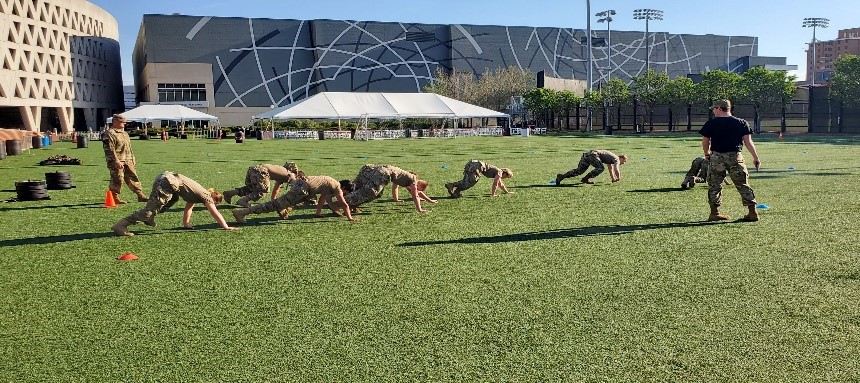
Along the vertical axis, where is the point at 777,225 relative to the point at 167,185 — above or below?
below

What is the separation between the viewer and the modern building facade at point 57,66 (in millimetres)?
76438

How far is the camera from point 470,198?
1349 cm

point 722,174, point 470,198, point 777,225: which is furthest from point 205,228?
point 777,225

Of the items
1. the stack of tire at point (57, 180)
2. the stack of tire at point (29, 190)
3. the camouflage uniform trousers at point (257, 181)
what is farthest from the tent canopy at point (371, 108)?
the camouflage uniform trousers at point (257, 181)

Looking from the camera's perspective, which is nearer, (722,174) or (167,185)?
(167,185)

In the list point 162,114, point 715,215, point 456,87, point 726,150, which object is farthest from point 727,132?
point 456,87

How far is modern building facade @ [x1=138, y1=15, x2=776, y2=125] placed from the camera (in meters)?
97.8

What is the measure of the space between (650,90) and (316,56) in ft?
188

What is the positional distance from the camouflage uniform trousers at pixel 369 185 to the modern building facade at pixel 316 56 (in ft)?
278

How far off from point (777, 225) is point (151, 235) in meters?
8.78

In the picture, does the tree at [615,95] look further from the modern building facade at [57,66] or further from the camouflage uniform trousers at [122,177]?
the modern building facade at [57,66]

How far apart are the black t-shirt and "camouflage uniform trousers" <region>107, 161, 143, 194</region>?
34.5ft

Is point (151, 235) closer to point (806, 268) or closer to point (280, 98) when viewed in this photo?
point (806, 268)

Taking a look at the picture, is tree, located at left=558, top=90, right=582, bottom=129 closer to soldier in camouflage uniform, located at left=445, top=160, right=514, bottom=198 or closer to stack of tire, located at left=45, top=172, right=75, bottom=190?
soldier in camouflage uniform, located at left=445, top=160, right=514, bottom=198
